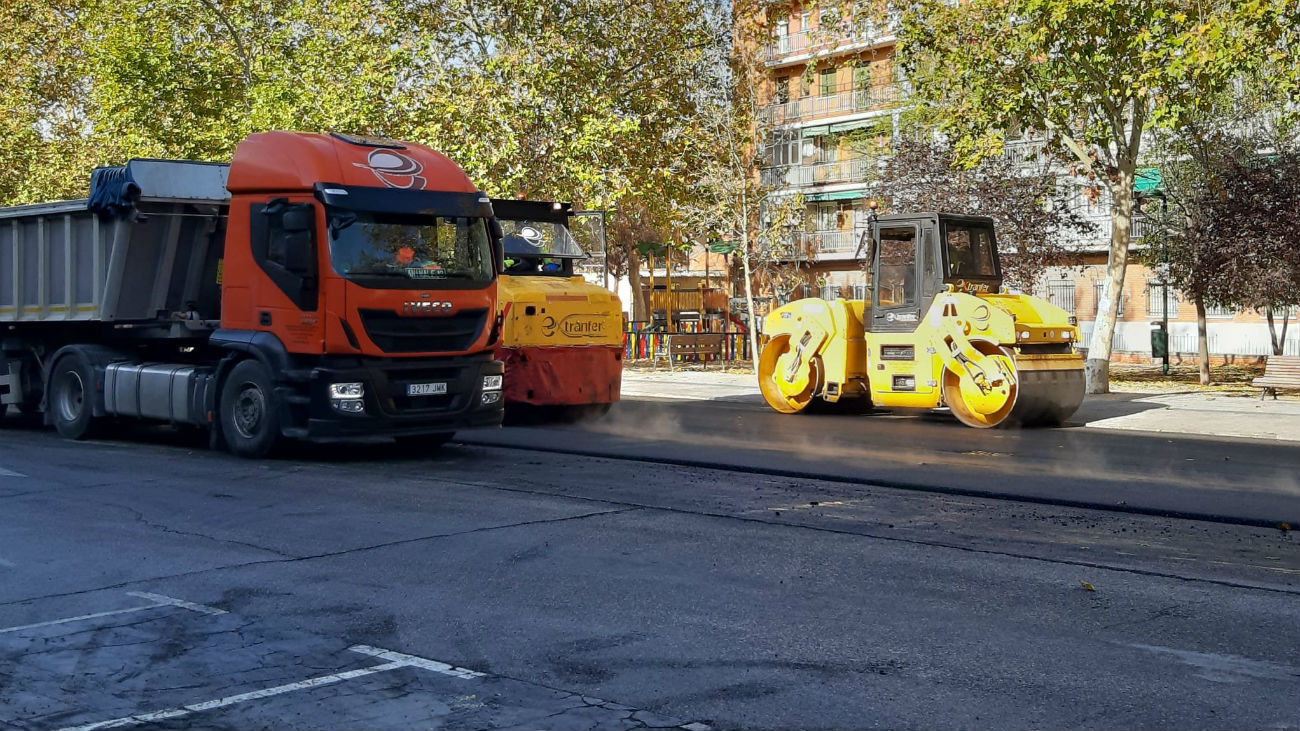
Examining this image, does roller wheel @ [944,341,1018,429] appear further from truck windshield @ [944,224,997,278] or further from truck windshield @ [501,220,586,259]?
truck windshield @ [501,220,586,259]

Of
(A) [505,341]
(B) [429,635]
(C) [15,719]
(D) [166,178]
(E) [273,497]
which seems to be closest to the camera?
(C) [15,719]

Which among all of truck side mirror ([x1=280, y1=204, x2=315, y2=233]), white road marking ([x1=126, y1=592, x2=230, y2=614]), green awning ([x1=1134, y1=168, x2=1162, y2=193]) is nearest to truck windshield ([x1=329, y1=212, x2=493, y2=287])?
truck side mirror ([x1=280, y1=204, x2=315, y2=233])

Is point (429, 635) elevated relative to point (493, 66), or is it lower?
lower

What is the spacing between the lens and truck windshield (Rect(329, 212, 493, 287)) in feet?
46.9

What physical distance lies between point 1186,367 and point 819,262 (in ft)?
75.9

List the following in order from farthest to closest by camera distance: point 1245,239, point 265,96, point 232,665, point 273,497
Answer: point 265,96
point 1245,239
point 273,497
point 232,665

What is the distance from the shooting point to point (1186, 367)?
3878 cm

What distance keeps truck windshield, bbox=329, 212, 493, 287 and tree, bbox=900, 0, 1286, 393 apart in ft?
37.1

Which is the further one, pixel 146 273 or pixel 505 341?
pixel 505 341

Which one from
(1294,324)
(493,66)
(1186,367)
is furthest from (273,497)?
(1294,324)

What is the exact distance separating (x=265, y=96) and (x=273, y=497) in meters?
26.1

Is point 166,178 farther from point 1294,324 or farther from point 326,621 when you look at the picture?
point 1294,324

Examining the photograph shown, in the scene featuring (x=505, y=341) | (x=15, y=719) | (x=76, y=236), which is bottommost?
(x=15, y=719)

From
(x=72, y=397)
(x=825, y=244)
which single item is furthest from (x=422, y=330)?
(x=825, y=244)
